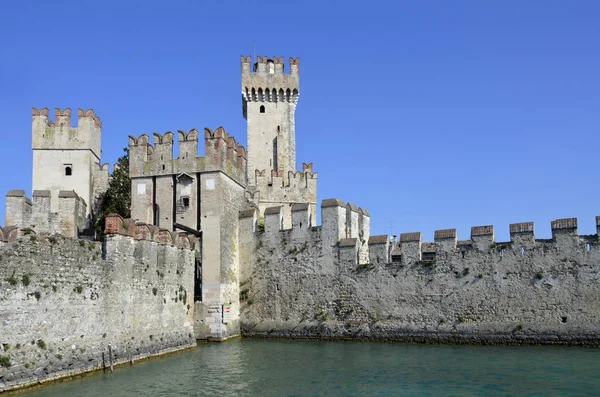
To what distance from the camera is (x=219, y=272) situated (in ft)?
93.2

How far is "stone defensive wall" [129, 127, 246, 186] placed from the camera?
2922cm

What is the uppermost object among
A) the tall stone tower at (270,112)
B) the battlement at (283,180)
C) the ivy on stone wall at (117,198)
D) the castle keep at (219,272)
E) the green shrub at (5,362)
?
the tall stone tower at (270,112)

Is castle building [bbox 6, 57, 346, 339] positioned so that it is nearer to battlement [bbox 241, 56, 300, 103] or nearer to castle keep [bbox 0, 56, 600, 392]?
castle keep [bbox 0, 56, 600, 392]

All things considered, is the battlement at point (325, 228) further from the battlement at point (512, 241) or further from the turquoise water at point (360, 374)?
the turquoise water at point (360, 374)

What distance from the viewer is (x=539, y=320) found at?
23297 mm

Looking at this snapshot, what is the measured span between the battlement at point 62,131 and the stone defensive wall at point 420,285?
1015 cm

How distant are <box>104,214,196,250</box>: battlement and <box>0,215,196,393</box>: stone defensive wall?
34 millimetres

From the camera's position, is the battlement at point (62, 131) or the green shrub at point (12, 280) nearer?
the green shrub at point (12, 280)

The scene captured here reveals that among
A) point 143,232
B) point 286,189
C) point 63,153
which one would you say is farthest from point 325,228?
point 63,153

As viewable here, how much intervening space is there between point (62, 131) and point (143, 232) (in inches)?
554

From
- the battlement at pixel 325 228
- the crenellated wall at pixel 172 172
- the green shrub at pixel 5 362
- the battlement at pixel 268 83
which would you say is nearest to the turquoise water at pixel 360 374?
the green shrub at pixel 5 362

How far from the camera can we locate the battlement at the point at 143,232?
20.4 meters

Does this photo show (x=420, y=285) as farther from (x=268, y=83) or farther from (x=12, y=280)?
(x=268, y=83)

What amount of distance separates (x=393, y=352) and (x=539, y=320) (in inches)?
211
